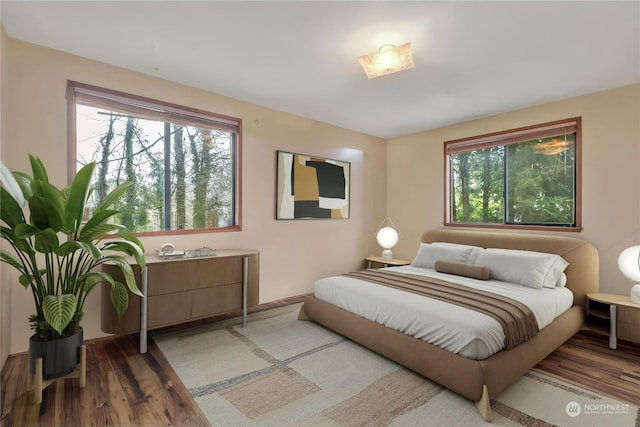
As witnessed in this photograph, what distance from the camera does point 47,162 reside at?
2.48 m

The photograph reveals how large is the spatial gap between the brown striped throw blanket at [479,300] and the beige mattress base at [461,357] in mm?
108

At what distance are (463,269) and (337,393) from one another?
2.05 metres

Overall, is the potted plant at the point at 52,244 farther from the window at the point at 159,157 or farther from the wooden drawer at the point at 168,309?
the window at the point at 159,157

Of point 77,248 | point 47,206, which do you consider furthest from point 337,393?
point 47,206

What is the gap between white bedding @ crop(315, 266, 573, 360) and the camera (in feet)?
6.49

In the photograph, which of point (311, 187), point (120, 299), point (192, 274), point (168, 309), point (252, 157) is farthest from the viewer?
point (311, 187)

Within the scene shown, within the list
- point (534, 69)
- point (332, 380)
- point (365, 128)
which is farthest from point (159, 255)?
point (534, 69)

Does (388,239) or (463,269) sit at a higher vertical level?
(388,239)

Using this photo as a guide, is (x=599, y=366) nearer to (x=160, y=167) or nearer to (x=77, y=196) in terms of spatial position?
(x=77, y=196)

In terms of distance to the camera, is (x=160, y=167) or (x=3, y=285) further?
(x=160, y=167)

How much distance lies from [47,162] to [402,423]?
10.8 ft

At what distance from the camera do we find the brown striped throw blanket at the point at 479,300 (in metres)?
2.12

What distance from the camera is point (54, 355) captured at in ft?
6.22

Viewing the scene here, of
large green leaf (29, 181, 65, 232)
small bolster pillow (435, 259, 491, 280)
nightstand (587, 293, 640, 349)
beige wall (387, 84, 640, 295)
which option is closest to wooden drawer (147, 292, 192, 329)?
large green leaf (29, 181, 65, 232)
